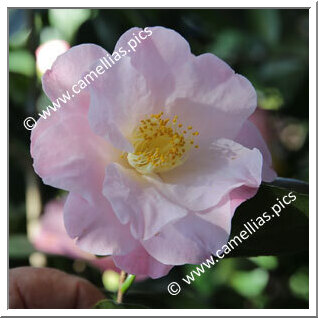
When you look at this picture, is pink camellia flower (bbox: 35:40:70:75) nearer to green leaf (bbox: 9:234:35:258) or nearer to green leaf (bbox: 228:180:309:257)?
green leaf (bbox: 9:234:35:258)

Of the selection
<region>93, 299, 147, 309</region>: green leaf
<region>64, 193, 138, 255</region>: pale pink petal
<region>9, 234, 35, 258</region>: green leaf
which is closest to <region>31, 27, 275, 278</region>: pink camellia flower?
<region>64, 193, 138, 255</region>: pale pink petal

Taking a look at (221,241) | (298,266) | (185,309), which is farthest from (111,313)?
(298,266)

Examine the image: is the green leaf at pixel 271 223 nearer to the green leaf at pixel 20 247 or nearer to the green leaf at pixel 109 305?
the green leaf at pixel 109 305

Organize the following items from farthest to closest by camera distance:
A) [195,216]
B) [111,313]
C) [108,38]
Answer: [108,38] < [111,313] < [195,216]

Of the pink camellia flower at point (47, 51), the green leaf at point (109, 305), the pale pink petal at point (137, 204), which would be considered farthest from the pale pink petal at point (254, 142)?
the pink camellia flower at point (47, 51)

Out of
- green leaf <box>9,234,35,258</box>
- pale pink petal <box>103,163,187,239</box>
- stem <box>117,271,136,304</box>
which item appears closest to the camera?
pale pink petal <box>103,163,187,239</box>

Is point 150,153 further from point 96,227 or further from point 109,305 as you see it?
point 109,305

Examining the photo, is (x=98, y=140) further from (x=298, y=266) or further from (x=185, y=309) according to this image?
(x=298, y=266)

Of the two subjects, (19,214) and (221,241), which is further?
(19,214)
